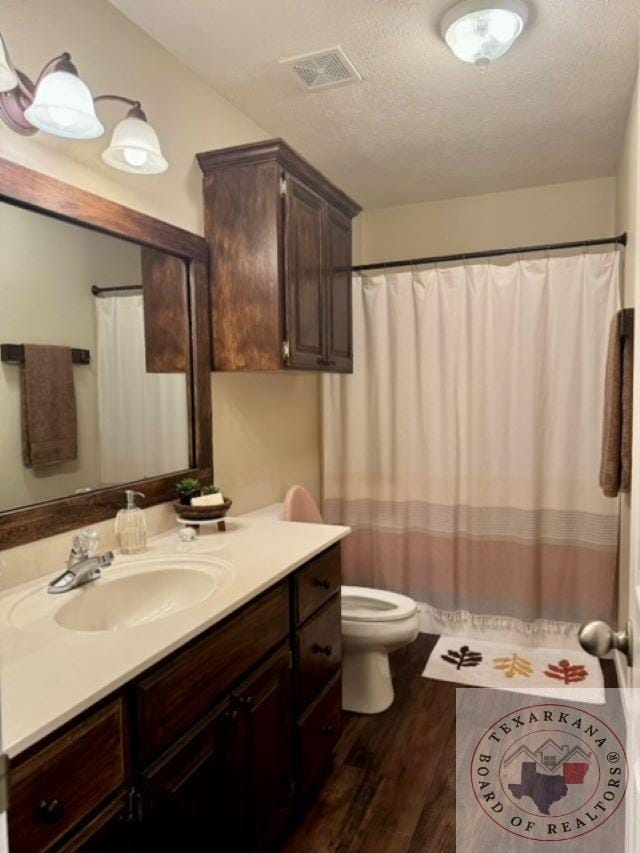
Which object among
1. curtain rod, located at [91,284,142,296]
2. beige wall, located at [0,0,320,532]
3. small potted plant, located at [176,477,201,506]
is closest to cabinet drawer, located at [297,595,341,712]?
small potted plant, located at [176,477,201,506]

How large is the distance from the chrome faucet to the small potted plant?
0.41 m

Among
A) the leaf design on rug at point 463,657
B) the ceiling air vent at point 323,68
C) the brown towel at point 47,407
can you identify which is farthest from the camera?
the leaf design on rug at point 463,657

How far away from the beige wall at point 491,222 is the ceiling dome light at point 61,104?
2.31 m

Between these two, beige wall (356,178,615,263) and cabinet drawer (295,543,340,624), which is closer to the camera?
cabinet drawer (295,543,340,624)

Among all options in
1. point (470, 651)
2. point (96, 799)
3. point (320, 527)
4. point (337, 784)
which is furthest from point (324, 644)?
point (470, 651)

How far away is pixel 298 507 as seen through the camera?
2.50 meters

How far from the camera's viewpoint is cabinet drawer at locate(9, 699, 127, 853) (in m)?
0.83

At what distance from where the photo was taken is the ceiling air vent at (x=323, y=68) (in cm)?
201

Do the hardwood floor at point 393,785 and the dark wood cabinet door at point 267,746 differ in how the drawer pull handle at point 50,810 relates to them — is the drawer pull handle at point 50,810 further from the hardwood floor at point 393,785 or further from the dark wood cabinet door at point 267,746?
the hardwood floor at point 393,785

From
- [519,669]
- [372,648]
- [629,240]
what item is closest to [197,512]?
[372,648]

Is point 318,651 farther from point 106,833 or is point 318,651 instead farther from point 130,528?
point 106,833

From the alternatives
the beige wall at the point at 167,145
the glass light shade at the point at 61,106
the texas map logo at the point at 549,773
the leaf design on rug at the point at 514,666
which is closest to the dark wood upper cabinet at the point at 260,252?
the beige wall at the point at 167,145

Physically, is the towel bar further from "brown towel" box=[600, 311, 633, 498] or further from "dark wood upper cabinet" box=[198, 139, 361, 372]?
"brown towel" box=[600, 311, 633, 498]

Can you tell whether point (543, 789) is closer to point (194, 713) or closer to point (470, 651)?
point (470, 651)
